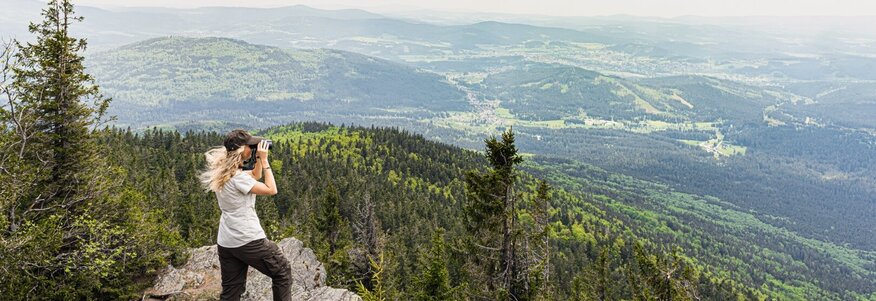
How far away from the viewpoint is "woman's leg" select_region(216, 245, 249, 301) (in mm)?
11969

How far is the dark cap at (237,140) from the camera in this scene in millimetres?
10961

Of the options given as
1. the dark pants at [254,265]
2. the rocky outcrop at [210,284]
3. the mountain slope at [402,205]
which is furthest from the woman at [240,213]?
the mountain slope at [402,205]

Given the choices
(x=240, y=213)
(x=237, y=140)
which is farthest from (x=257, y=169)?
→ (x=240, y=213)

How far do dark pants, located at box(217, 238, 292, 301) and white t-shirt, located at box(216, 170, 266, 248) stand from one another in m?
0.24

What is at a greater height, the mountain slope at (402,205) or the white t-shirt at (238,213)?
the white t-shirt at (238,213)

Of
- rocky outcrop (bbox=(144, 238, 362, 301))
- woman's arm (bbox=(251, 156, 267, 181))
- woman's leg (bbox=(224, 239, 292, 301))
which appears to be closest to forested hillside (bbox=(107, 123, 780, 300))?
woman's leg (bbox=(224, 239, 292, 301))

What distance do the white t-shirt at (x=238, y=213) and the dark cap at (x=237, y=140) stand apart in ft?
1.97

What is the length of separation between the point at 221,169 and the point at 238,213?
1.19 metres

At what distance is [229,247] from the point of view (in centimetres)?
1165

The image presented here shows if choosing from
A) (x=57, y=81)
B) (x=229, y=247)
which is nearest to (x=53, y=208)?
(x=57, y=81)

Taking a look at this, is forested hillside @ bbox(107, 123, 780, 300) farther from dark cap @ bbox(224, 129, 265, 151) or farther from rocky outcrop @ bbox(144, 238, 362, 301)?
dark cap @ bbox(224, 129, 265, 151)

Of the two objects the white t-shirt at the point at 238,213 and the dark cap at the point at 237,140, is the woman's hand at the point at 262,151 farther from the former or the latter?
the white t-shirt at the point at 238,213

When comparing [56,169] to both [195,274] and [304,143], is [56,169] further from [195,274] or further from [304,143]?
[304,143]

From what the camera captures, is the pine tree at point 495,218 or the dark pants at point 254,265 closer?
the dark pants at point 254,265
